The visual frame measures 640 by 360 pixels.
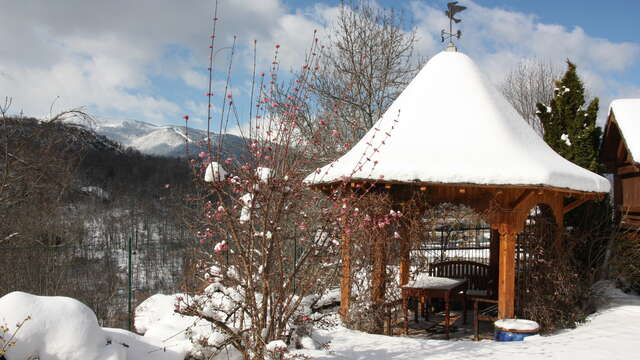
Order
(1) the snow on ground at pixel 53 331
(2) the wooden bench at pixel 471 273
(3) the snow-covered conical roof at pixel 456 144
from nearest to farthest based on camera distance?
(1) the snow on ground at pixel 53 331 < (3) the snow-covered conical roof at pixel 456 144 < (2) the wooden bench at pixel 471 273

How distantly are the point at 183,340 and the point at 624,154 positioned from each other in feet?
40.1

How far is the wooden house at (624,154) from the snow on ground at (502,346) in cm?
380

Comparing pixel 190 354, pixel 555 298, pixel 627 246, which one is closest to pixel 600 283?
pixel 627 246

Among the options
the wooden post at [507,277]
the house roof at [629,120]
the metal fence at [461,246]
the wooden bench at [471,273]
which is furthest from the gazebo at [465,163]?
the metal fence at [461,246]

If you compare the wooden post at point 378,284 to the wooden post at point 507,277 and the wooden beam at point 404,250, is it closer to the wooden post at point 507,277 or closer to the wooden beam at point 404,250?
the wooden beam at point 404,250

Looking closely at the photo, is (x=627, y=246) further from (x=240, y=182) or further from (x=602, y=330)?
(x=240, y=182)

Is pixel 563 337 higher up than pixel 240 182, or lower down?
lower down

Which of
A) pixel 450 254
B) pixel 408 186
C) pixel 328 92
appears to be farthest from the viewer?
pixel 450 254

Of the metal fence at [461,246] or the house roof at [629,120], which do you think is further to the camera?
the metal fence at [461,246]

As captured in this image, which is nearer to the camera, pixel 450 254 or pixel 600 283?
pixel 600 283

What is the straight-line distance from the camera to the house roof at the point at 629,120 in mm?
10702

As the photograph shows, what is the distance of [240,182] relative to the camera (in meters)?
5.49

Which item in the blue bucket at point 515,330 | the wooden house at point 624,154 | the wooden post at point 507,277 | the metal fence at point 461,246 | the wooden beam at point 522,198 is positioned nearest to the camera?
the blue bucket at point 515,330

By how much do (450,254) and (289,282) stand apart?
1648cm
